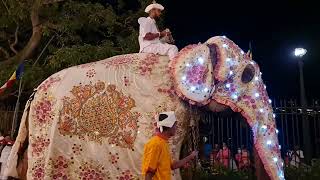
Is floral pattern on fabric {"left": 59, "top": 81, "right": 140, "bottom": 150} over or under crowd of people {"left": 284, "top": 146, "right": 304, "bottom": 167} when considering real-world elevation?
over

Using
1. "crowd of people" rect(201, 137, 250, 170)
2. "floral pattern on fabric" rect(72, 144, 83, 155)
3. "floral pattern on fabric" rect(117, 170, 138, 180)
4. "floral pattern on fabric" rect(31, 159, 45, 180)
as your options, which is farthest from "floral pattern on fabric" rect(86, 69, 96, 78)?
"crowd of people" rect(201, 137, 250, 170)

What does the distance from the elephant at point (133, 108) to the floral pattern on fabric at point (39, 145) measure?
0.05ft

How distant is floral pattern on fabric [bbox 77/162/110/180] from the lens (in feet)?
22.6

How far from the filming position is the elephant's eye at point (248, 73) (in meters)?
7.06

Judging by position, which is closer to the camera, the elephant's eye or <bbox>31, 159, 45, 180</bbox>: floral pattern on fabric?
<bbox>31, 159, 45, 180</bbox>: floral pattern on fabric

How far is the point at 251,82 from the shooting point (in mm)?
7066

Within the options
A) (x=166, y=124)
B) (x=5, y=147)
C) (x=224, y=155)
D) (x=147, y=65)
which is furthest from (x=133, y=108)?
(x=224, y=155)

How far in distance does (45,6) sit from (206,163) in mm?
7114

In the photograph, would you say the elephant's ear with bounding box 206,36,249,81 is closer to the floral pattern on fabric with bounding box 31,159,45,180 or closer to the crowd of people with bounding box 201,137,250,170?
the floral pattern on fabric with bounding box 31,159,45,180

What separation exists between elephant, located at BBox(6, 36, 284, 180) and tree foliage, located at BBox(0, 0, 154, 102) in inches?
213

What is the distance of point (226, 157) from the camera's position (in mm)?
11312

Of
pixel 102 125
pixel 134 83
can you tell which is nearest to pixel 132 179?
pixel 102 125

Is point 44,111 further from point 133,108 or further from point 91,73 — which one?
point 133,108

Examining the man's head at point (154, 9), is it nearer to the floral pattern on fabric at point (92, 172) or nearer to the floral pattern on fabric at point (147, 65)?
Result: the floral pattern on fabric at point (147, 65)
